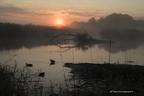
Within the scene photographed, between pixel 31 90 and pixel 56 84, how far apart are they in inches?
44.8

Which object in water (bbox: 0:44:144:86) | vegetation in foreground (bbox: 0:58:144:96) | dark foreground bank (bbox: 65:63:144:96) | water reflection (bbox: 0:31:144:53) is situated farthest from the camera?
water reflection (bbox: 0:31:144:53)

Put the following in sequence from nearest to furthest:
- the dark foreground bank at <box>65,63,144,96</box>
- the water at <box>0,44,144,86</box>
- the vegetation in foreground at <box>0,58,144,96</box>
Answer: the vegetation in foreground at <box>0,58,144,96</box> < the dark foreground bank at <box>65,63,144,96</box> < the water at <box>0,44,144,86</box>

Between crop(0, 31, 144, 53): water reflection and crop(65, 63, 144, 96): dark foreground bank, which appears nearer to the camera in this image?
crop(65, 63, 144, 96): dark foreground bank

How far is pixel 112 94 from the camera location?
12.8ft

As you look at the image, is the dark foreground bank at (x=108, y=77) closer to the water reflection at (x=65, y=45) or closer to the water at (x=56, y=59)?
the water at (x=56, y=59)

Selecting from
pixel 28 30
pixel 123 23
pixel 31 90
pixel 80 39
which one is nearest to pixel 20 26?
pixel 28 30

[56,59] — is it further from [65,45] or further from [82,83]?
[65,45]

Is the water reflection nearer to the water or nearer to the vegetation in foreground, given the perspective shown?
the water

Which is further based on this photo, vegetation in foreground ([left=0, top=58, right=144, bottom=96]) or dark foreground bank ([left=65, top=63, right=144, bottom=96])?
dark foreground bank ([left=65, top=63, right=144, bottom=96])

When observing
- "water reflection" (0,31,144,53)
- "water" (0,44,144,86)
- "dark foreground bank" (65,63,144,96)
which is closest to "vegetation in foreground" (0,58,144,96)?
"dark foreground bank" (65,63,144,96)

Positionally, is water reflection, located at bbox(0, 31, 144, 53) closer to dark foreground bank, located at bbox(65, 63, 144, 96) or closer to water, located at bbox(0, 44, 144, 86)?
water, located at bbox(0, 44, 144, 86)

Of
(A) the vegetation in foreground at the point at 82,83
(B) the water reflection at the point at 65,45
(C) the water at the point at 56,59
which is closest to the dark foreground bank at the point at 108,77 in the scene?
(A) the vegetation in foreground at the point at 82,83

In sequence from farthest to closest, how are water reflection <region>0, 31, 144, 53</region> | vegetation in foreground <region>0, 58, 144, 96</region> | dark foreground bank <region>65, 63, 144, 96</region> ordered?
water reflection <region>0, 31, 144, 53</region>
dark foreground bank <region>65, 63, 144, 96</region>
vegetation in foreground <region>0, 58, 144, 96</region>

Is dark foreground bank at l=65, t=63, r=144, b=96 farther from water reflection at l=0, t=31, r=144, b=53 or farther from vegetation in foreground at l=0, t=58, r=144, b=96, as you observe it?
water reflection at l=0, t=31, r=144, b=53
